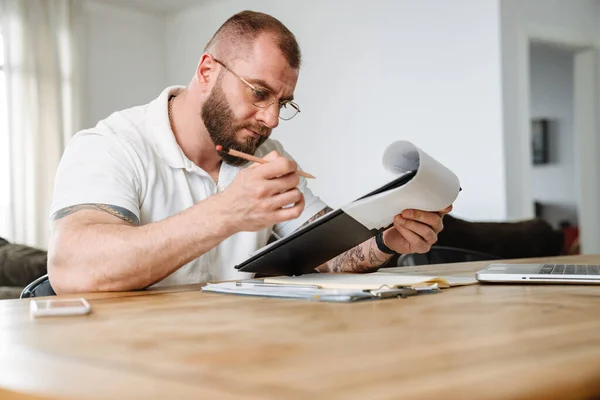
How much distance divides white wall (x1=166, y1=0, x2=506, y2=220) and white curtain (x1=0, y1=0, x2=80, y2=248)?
1.46 meters

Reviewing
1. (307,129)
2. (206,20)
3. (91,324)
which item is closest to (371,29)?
(307,129)

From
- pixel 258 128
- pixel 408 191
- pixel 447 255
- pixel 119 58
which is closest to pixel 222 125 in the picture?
pixel 258 128

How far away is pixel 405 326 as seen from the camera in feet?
2.35

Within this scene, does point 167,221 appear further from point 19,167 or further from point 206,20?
point 206,20

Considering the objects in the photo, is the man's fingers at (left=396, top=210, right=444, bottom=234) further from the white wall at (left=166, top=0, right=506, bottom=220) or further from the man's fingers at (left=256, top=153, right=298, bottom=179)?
the white wall at (left=166, top=0, right=506, bottom=220)

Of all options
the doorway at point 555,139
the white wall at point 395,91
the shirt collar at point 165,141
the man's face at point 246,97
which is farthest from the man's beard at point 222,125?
the doorway at point 555,139

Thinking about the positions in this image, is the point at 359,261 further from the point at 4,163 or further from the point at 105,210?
the point at 4,163

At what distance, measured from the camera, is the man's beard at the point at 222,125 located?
Answer: 1.75 meters

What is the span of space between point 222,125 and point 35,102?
4.39m

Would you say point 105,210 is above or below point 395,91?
below

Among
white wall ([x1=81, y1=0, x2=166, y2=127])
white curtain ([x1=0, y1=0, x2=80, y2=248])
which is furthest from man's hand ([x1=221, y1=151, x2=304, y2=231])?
white wall ([x1=81, y1=0, x2=166, y2=127])

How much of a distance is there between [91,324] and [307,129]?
4.90m

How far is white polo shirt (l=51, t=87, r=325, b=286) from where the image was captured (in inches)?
56.7

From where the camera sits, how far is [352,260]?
5.38ft
